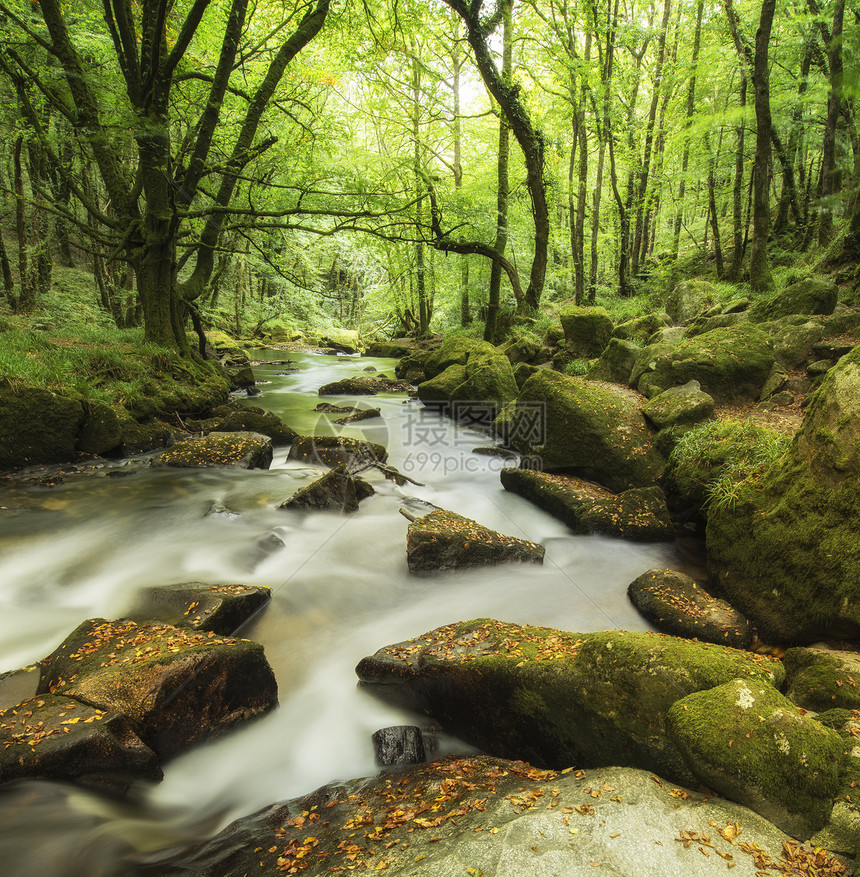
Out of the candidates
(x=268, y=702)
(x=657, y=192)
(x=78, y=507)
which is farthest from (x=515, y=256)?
(x=268, y=702)

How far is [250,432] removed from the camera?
A: 373 inches

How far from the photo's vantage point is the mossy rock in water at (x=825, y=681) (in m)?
2.72

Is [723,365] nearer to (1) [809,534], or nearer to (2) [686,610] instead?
(1) [809,534]

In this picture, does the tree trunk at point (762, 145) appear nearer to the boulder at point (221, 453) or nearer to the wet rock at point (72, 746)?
the boulder at point (221, 453)

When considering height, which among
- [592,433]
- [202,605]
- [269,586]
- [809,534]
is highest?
[592,433]

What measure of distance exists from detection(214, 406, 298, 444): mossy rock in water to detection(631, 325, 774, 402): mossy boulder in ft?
23.3

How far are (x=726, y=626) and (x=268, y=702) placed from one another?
3.86m

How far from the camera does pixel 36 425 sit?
7168mm

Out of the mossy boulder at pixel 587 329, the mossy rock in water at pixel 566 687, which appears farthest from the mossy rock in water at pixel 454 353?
the mossy rock in water at pixel 566 687

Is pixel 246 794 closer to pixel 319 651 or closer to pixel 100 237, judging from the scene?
pixel 319 651

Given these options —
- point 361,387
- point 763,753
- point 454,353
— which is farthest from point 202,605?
point 361,387

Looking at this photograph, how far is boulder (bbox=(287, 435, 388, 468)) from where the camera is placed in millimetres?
9008

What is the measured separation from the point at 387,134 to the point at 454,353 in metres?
12.3

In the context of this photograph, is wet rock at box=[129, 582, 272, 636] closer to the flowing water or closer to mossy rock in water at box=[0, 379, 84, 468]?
the flowing water
